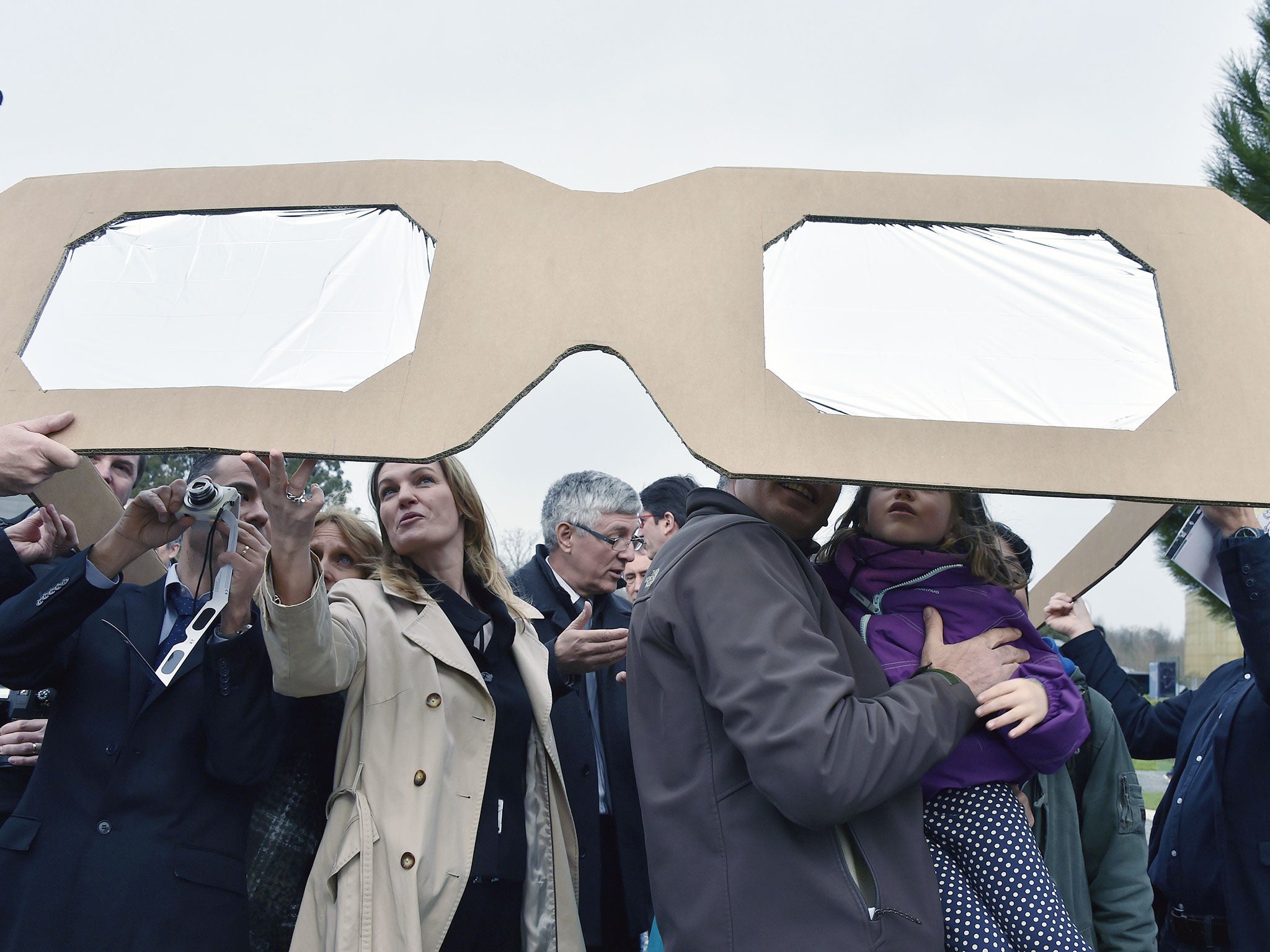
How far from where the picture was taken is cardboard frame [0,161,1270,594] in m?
1.44

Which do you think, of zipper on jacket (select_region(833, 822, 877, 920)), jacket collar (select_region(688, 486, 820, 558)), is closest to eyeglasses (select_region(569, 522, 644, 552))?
jacket collar (select_region(688, 486, 820, 558))

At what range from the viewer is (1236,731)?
2623 millimetres

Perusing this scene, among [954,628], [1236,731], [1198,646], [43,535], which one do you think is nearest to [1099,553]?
[1236,731]

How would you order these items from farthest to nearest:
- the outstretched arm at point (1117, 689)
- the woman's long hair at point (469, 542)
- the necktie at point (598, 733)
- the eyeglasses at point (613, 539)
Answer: the eyeglasses at point (613, 539) < the necktie at point (598, 733) < the outstretched arm at point (1117, 689) < the woman's long hair at point (469, 542)

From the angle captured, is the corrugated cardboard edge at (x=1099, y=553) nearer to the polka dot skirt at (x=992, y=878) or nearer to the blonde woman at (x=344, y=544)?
the polka dot skirt at (x=992, y=878)

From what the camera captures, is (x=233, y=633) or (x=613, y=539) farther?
(x=613, y=539)

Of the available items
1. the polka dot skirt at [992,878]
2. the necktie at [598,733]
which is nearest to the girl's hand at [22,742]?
the necktie at [598,733]

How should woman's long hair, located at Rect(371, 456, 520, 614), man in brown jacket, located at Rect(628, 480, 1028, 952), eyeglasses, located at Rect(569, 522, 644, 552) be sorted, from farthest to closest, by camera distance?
eyeglasses, located at Rect(569, 522, 644, 552), woman's long hair, located at Rect(371, 456, 520, 614), man in brown jacket, located at Rect(628, 480, 1028, 952)

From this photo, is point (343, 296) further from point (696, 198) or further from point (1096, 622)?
point (1096, 622)

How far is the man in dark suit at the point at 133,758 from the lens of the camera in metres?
1.90

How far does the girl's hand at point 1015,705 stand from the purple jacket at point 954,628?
40 millimetres

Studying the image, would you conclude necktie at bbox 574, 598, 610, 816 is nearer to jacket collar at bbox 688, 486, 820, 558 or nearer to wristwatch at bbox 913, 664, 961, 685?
jacket collar at bbox 688, 486, 820, 558

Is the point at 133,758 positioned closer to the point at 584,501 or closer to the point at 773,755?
the point at 773,755

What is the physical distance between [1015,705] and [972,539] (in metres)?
0.38
